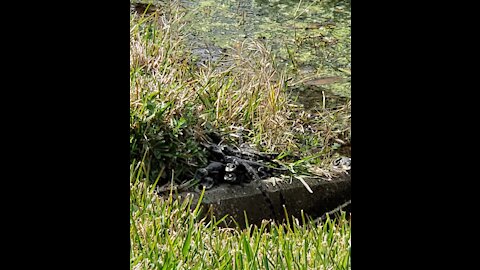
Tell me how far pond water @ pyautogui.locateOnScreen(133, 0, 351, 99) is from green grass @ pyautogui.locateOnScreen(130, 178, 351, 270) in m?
2.19

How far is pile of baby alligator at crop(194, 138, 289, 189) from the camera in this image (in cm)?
357

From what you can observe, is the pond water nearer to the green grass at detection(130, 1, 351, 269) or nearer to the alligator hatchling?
the green grass at detection(130, 1, 351, 269)

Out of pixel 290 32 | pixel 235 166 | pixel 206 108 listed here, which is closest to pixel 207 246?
pixel 235 166

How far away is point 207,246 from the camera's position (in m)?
2.55

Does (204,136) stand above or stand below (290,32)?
below

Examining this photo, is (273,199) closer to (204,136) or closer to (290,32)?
(204,136)

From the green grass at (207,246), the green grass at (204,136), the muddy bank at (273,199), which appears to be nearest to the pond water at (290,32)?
the green grass at (204,136)

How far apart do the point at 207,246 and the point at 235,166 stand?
1.12 meters

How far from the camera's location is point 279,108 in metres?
4.40

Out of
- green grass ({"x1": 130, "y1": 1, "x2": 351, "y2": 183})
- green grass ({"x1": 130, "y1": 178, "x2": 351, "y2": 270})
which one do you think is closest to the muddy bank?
green grass ({"x1": 130, "y1": 1, "x2": 351, "y2": 183})
